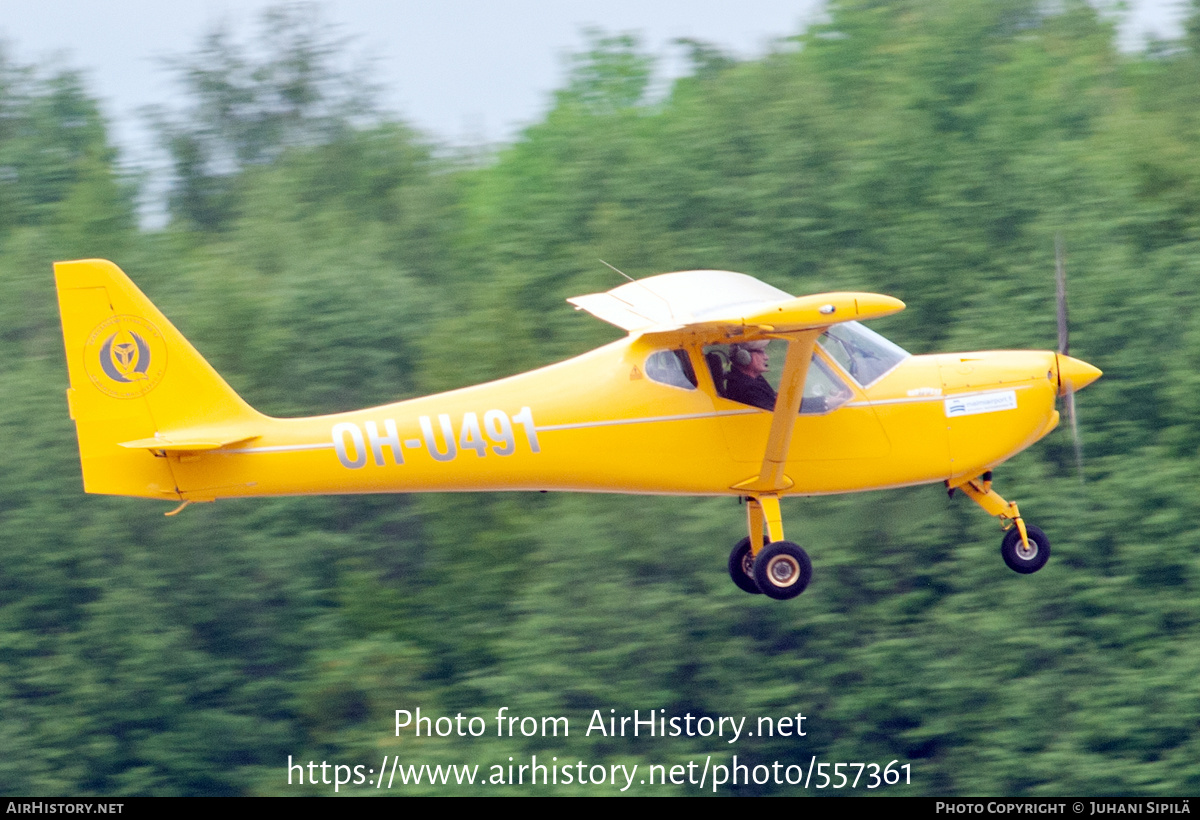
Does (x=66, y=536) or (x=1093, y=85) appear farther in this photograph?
(x=1093, y=85)

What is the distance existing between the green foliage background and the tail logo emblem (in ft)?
24.2

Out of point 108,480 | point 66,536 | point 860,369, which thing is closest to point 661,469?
point 860,369

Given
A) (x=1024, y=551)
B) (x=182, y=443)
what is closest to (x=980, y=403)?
(x=1024, y=551)

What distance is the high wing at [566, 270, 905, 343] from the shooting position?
35.4 feet

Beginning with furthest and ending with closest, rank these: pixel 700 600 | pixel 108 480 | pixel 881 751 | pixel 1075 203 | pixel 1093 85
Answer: pixel 1093 85 < pixel 1075 203 < pixel 881 751 < pixel 700 600 < pixel 108 480

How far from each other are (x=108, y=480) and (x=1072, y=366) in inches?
301

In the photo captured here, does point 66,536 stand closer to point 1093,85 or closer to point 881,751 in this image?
point 881,751

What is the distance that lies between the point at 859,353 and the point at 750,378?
0.93 meters

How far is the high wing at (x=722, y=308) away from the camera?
10.8 metres

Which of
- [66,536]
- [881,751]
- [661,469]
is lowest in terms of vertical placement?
[881,751]

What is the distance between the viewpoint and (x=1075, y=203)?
21.8 metres

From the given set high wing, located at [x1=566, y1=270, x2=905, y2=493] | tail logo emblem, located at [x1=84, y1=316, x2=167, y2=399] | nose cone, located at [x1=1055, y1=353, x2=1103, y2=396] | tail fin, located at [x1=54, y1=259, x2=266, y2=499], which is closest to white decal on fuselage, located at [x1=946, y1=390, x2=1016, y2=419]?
nose cone, located at [x1=1055, y1=353, x2=1103, y2=396]

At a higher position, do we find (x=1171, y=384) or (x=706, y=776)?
(x=1171, y=384)

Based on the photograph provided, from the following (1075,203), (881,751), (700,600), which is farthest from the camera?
(1075,203)
